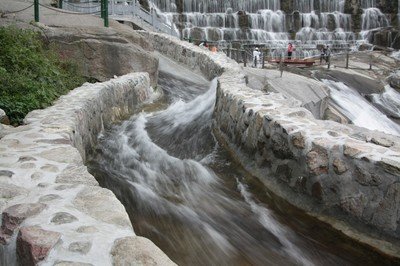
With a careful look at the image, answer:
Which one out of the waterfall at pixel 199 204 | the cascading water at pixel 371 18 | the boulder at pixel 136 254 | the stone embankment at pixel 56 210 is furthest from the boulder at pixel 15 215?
the cascading water at pixel 371 18

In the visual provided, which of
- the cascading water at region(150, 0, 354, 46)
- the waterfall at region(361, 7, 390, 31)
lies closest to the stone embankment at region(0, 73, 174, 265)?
the cascading water at region(150, 0, 354, 46)

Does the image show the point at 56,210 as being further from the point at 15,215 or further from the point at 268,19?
the point at 268,19

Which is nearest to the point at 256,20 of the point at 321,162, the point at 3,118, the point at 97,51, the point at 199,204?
the point at 97,51

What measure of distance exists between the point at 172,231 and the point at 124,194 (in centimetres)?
104

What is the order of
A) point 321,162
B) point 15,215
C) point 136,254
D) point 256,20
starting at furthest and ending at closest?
point 256,20 → point 321,162 → point 15,215 → point 136,254

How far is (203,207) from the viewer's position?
191 inches

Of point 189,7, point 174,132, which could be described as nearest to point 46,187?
point 174,132

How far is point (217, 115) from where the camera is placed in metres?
8.02

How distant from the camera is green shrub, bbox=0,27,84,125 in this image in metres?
6.36

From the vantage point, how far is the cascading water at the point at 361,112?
12653 millimetres

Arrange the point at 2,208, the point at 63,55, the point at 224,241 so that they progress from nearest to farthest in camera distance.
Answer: the point at 2,208 < the point at 224,241 < the point at 63,55

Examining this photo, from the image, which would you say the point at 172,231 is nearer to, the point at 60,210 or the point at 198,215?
the point at 198,215

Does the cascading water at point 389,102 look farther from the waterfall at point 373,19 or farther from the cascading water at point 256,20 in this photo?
the waterfall at point 373,19

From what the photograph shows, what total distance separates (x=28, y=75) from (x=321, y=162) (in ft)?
18.1
